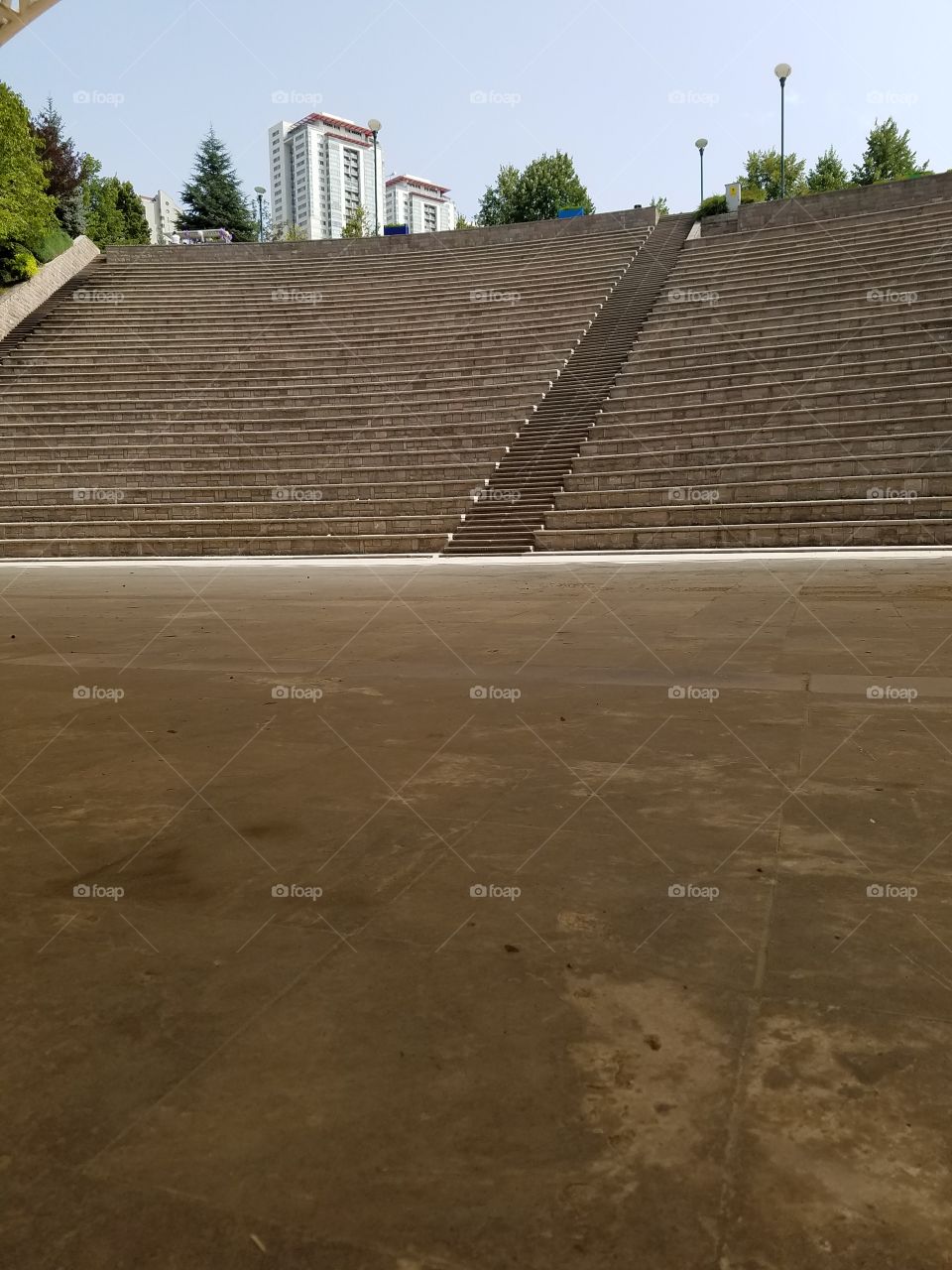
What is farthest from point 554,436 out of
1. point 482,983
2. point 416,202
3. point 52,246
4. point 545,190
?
point 416,202

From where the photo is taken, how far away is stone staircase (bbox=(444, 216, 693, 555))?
56.0 ft

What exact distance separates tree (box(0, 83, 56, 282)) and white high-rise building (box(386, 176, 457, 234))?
112481 millimetres

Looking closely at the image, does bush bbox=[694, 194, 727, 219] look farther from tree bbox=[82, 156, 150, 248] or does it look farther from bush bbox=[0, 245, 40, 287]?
tree bbox=[82, 156, 150, 248]

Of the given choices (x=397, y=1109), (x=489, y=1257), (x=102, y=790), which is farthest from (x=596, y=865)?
(x=102, y=790)

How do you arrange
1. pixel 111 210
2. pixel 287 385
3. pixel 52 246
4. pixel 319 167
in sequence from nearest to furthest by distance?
A: pixel 287 385, pixel 52 246, pixel 111 210, pixel 319 167

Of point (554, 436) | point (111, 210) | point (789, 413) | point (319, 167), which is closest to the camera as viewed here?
point (789, 413)

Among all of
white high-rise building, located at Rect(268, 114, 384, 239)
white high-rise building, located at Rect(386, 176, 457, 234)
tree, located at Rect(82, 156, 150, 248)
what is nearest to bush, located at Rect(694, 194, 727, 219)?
tree, located at Rect(82, 156, 150, 248)

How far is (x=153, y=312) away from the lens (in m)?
28.6

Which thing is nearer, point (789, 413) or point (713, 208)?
point (789, 413)

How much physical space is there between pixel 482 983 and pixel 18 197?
111ft

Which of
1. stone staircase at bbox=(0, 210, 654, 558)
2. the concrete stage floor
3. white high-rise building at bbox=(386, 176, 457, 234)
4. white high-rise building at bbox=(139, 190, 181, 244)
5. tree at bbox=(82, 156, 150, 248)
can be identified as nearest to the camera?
the concrete stage floor

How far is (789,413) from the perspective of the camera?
17578 millimetres

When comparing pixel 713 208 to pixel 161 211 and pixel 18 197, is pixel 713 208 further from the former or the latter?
pixel 161 211

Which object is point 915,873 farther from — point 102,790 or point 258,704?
point 258,704
